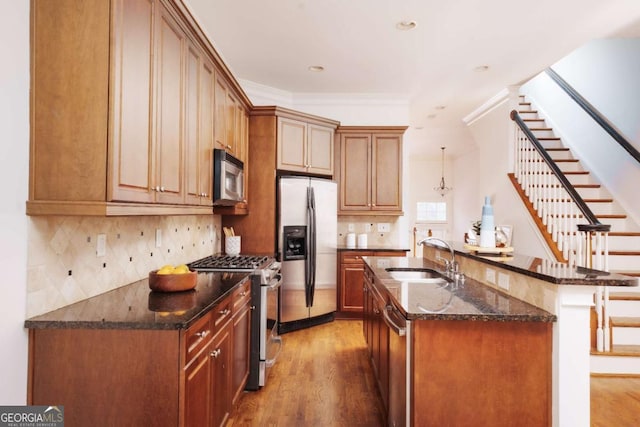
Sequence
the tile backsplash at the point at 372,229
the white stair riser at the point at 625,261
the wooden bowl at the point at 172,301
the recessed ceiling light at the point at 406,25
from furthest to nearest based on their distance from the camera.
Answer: the tile backsplash at the point at 372,229
the white stair riser at the point at 625,261
the recessed ceiling light at the point at 406,25
the wooden bowl at the point at 172,301

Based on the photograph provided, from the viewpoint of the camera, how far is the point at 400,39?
3.56m

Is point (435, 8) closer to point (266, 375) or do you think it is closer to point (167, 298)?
point (167, 298)

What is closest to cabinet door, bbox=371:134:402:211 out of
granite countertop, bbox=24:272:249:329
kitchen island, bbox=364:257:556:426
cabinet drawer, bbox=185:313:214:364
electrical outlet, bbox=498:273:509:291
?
electrical outlet, bbox=498:273:509:291

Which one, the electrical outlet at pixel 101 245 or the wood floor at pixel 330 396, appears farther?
the wood floor at pixel 330 396

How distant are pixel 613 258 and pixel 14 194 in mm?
5090

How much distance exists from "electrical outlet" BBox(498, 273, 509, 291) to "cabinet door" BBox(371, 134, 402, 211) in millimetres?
2953

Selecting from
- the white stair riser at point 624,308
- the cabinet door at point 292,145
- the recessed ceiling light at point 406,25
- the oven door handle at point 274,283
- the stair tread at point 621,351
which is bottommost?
the stair tread at point 621,351

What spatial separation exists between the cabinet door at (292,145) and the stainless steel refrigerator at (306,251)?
23 centimetres

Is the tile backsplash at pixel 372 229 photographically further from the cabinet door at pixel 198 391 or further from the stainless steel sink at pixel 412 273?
the cabinet door at pixel 198 391

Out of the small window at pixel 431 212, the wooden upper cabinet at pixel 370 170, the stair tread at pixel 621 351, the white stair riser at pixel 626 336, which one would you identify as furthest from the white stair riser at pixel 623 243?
the small window at pixel 431 212

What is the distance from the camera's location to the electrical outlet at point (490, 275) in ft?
7.40

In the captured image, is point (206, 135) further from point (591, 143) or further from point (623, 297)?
point (591, 143)

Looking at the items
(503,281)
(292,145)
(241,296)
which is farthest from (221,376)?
(292,145)

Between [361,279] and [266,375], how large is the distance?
6.74ft
